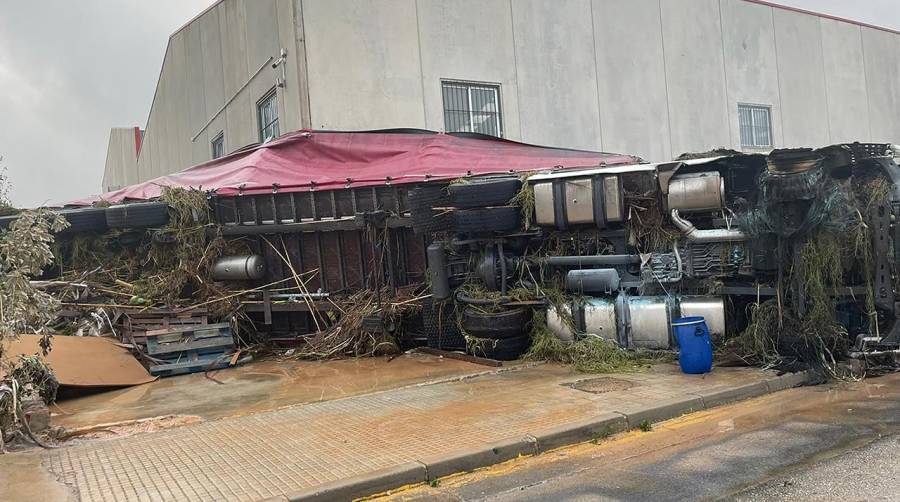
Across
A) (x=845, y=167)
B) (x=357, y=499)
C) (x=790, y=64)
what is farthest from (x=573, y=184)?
(x=790, y=64)

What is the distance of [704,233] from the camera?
8.74 meters

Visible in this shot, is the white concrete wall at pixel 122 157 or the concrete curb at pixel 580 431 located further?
the white concrete wall at pixel 122 157

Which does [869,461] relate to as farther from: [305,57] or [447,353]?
[305,57]

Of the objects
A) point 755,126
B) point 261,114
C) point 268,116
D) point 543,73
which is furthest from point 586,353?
point 755,126

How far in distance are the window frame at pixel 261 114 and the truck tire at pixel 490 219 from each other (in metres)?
8.59

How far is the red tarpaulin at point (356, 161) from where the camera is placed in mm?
12852

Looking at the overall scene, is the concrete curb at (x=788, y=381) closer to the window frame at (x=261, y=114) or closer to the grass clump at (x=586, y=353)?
the grass clump at (x=586, y=353)

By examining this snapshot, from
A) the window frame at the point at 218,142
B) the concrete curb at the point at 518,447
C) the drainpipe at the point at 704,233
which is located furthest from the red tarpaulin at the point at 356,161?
the window frame at the point at 218,142

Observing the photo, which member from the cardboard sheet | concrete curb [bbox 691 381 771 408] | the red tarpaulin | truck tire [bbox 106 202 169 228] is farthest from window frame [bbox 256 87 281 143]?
concrete curb [bbox 691 381 771 408]

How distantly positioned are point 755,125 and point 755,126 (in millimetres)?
34

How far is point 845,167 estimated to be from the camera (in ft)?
27.2

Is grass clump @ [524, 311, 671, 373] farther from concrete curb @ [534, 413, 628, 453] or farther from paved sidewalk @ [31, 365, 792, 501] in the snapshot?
concrete curb @ [534, 413, 628, 453]

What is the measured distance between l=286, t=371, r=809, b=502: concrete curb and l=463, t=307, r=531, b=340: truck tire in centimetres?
291

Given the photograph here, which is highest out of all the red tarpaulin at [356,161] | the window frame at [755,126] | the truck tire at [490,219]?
the window frame at [755,126]
